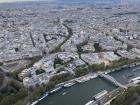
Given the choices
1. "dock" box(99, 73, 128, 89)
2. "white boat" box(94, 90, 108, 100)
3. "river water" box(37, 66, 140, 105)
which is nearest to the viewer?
"white boat" box(94, 90, 108, 100)

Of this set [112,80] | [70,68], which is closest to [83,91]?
[112,80]

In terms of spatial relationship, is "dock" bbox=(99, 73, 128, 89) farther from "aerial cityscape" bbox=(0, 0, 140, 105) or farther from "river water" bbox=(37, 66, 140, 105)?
"river water" bbox=(37, 66, 140, 105)

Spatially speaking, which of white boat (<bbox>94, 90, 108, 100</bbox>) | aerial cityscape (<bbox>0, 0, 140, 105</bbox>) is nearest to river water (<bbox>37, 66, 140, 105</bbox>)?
aerial cityscape (<bbox>0, 0, 140, 105</bbox>)

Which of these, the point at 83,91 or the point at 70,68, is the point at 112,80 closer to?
the point at 83,91

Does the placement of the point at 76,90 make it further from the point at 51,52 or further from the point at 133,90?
the point at 51,52

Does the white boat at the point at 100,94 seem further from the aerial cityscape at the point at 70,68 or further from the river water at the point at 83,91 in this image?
the river water at the point at 83,91

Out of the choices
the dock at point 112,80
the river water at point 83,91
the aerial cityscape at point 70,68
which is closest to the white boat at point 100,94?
the aerial cityscape at point 70,68

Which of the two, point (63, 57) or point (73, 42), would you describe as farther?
point (73, 42)

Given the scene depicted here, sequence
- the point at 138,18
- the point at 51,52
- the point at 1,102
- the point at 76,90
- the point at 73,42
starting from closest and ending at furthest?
1. the point at 1,102
2. the point at 76,90
3. the point at 51,52
4. the point at 73,42
5. the point at 138,18

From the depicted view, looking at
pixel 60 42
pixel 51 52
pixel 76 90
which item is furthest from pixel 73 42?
pixel 76 90
